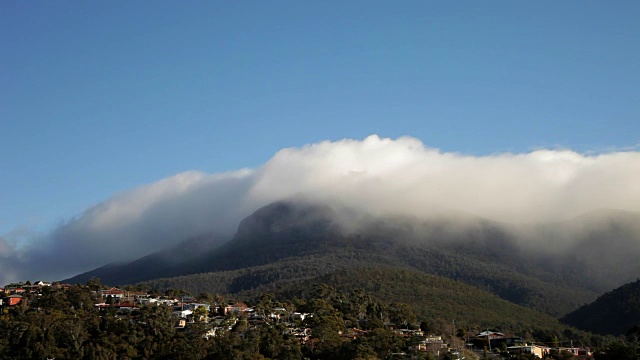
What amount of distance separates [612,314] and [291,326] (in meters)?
70.5

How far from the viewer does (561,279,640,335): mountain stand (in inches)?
5212

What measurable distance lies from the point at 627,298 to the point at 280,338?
266 feet

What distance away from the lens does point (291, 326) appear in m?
94.7

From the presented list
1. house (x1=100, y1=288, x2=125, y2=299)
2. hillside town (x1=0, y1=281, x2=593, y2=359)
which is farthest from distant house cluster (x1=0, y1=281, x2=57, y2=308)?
house (x1=100, y1=288, x2=125, y2=299)

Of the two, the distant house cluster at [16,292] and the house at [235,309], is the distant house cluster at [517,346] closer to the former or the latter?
the house at [235,309]

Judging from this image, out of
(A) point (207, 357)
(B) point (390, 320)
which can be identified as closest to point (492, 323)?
(B) point (390, 320)

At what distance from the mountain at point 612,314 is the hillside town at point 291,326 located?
28.2 m

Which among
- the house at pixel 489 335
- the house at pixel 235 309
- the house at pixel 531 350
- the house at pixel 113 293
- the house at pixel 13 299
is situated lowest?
the house at pixel 531 350

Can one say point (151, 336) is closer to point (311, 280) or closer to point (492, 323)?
point (492, 323)

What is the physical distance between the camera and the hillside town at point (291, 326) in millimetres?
85250

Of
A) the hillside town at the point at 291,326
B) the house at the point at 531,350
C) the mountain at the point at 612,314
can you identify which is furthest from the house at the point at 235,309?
the mountain at the point at 612,314

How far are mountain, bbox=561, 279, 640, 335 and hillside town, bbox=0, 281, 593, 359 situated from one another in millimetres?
28222

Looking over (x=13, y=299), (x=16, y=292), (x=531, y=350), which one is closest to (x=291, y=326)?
(x=531, y=350)

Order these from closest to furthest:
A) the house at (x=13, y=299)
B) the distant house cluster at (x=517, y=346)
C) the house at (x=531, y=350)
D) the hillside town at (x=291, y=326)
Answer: the hillside town at (x=291, y=326)
the house at (x=531, y=350)
the distant house cluster at (x=517, y=346)
the house at (x=13, y=299)
